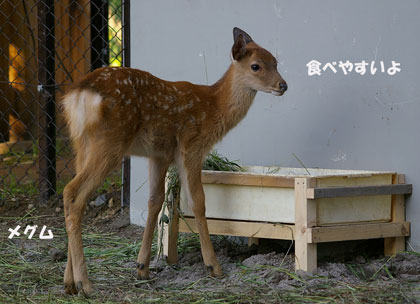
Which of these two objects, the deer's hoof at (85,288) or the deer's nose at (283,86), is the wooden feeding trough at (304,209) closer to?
the deer's nose at (283,86)

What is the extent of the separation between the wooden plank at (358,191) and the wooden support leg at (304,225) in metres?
0.05

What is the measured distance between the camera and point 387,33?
429cm

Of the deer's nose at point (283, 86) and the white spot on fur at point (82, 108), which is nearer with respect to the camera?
the white spot on fur at point (82, 108)

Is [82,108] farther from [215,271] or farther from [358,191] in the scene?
[358,191]

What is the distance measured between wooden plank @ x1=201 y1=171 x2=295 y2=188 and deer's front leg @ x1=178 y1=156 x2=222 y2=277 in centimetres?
19

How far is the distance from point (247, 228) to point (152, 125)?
2.74 ft

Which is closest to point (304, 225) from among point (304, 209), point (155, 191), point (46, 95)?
point (304, 209)

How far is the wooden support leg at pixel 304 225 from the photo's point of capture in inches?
146

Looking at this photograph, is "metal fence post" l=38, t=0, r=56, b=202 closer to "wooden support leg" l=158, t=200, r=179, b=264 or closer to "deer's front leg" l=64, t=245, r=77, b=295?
"wooden support leg" l=158, t=200, r=179, b=264

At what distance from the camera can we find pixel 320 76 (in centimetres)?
451

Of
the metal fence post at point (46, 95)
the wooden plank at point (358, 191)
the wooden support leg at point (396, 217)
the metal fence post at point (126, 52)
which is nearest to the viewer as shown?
the wooden plank at point (358, 191)

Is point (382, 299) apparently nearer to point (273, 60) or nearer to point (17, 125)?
point (273, 60)

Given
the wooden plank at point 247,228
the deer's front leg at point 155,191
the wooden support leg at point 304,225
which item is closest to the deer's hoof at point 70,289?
the deer's front leg at point 155,191

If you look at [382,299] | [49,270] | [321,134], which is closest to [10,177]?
[49,270]
